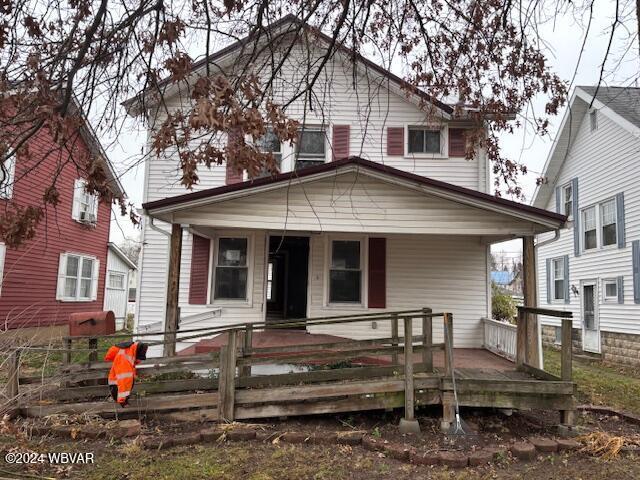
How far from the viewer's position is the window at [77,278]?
16.8 metres

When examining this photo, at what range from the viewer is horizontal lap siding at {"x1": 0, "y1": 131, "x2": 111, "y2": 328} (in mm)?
14242

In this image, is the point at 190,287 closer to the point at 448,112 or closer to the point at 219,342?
the point at 219,342

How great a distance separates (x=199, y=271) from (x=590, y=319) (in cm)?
1260

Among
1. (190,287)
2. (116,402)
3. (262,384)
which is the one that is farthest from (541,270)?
(116,402)

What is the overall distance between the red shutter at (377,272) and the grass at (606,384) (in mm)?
3865

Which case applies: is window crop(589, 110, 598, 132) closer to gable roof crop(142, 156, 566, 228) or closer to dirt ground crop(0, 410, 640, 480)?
gable roof crop(142, 156, 566, 228)

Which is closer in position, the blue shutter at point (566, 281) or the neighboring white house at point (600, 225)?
the neighboring white house at point (600, 225)

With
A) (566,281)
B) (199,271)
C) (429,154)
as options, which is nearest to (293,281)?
(199,271)

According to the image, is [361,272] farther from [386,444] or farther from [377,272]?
[386,444]

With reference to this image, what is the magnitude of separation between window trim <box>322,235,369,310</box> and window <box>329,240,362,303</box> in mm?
48

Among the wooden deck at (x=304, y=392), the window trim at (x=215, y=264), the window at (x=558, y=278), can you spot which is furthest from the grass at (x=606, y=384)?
the window trim at (x=215, y=264)

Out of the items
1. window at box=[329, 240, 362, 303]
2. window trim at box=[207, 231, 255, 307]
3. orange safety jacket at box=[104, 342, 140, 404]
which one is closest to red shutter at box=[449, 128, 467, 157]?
window at box=[329, 240, 362, 303]

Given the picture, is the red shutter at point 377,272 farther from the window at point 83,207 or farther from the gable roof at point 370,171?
the window at point 83,207

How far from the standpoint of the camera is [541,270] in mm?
19625
